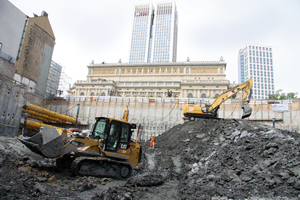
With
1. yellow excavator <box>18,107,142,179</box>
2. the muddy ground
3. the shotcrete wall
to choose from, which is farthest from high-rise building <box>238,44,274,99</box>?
yellow excavator <box>18,107,142,179</box>

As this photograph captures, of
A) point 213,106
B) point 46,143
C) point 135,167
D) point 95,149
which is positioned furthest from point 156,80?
point 46,143

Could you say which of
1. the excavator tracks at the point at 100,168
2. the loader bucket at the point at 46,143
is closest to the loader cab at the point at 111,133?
the excavator tracks at the point at 100,168

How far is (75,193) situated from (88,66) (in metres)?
63.2

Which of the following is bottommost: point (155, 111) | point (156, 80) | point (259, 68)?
point (155, 111)

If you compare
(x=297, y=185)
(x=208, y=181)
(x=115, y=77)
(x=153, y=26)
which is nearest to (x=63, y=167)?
(x=208, y=181)

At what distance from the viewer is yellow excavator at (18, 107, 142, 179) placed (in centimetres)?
640

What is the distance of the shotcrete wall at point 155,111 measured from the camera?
2520 centimetres

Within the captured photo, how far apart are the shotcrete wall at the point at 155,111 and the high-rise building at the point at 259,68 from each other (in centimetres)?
11145

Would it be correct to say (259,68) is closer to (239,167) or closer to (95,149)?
(239,167)

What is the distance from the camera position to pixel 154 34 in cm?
9844

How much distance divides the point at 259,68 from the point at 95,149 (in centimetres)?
14755

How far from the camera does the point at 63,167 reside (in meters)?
7.63

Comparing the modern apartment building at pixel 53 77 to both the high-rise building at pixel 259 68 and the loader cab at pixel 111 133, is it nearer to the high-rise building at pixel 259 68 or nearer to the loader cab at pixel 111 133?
the loader cab at pixel 111 133

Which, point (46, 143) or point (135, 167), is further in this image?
point (135, 167)
